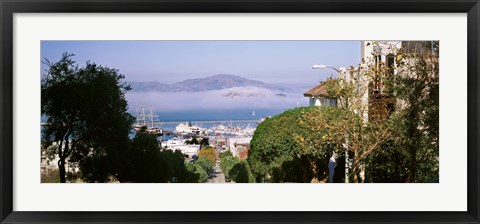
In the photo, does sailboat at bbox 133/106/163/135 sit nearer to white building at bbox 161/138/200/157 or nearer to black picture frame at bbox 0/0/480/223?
white building at bbox 161/138/200/157

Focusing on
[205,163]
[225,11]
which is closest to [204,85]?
[205,163]

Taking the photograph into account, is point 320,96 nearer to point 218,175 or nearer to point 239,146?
point 239,146

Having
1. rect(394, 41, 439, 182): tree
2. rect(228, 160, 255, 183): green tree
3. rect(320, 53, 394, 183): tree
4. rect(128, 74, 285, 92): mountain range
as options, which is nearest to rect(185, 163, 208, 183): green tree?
rect(228, 160, 255, 183): green tree

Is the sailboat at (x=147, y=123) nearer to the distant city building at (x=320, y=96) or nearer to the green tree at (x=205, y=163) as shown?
the green tree at (x=205, y=163)

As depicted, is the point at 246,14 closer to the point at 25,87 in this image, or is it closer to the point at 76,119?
the point at 25,87

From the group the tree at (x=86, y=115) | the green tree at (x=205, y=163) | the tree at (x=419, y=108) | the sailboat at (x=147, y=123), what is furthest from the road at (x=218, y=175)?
the tree at (x=419, y=108)

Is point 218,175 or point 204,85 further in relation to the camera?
point 204,85
